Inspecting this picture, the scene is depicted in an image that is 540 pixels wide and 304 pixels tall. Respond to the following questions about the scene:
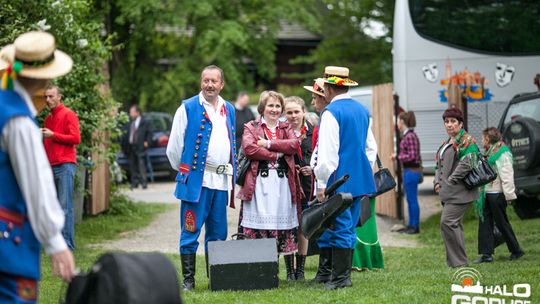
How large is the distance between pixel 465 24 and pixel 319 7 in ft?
54.4

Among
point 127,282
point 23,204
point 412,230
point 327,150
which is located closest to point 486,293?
point 327,150

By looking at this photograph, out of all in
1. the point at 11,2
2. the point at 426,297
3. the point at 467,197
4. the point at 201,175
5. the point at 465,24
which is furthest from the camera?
the point at 465,24

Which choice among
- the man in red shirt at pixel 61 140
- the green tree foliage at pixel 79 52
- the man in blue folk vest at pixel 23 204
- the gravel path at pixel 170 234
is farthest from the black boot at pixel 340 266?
the green tree foliage at pixel 79 52

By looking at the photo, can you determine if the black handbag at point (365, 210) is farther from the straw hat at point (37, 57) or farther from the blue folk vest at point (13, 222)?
the blue folk vest at point (13, 222)

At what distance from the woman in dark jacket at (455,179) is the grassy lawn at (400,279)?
29 centimetres

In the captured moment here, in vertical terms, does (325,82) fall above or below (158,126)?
above

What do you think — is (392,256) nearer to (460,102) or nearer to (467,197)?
(467,197)

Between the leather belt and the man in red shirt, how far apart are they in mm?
2046

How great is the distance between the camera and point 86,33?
13.3 m

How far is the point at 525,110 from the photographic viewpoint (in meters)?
13.4

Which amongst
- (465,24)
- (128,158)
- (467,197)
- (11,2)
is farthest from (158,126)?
(467,197)

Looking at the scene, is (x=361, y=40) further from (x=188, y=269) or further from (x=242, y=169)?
(x=188, y=269)

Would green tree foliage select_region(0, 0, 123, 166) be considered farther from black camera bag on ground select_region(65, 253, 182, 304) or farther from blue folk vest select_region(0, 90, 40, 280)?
black camera bag on ground select_region(65, 253, 182, 304)

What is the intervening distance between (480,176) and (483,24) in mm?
7557
